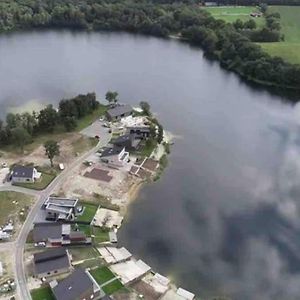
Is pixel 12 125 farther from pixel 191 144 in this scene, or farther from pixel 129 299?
pixel 129 299

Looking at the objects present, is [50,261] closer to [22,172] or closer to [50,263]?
[50,263]

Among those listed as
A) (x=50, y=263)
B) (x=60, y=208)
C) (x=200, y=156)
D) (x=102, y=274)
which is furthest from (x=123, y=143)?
(x=50, y=263)

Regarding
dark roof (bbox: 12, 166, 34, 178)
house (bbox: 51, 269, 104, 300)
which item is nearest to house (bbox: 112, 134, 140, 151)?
dark roof (bbox: 12, 166, 34, 178)

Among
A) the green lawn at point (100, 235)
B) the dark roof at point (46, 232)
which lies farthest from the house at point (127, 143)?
the dark roof at point (46, 232)

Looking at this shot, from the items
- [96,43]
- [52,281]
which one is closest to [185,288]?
[52,281]

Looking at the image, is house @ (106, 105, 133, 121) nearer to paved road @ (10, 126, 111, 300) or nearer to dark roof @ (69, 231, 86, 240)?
paved road @ (10, 126, 111, 300)

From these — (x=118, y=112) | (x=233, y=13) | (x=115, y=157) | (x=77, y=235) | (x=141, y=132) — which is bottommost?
(x=77, y=235)

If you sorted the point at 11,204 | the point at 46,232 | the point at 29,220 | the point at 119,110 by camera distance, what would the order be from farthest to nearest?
the point at 119,110 → the point at 11,204 → the point at 29,220 → the point at 46,232
